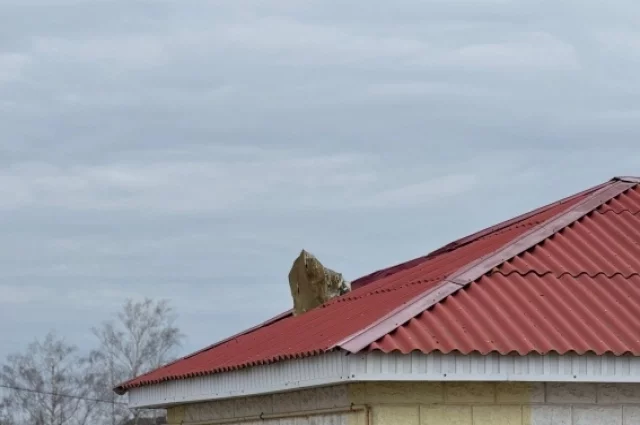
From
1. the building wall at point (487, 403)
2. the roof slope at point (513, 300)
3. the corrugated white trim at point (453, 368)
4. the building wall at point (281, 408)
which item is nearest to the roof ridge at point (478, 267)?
the roof slope at point (513, 300)

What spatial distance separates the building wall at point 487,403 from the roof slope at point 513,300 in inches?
16.2

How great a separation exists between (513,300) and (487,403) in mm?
889

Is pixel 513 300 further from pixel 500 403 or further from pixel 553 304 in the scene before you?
pixel 500 403

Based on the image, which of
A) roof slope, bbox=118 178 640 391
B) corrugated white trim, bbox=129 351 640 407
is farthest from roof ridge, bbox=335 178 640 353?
corrugated white trim, bbox=129 351 640 407

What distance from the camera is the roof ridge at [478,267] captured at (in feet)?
32.1

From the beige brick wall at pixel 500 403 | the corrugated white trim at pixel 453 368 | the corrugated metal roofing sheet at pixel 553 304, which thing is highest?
the corrugated metal roofing sheet at pixel 553 304

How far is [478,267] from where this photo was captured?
1130 cm

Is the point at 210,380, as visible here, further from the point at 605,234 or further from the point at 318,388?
the point at 605,234

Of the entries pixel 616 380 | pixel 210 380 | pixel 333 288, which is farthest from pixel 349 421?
pixel 333 288

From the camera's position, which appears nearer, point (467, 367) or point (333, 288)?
point (467, 367)

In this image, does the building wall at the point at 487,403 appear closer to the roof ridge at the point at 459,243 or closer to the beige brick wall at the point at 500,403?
the beige brick wall at the point at 500,403

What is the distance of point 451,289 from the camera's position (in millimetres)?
10812

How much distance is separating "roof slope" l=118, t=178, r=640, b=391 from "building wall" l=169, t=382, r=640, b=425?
41 centimetres

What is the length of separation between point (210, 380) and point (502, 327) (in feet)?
11.0
